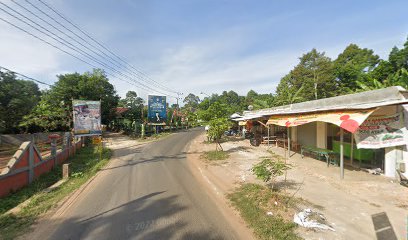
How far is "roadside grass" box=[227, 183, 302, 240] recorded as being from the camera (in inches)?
196

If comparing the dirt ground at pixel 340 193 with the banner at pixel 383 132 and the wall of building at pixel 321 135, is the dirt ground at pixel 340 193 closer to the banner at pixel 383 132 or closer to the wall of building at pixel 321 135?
the banner at pixel 383 132

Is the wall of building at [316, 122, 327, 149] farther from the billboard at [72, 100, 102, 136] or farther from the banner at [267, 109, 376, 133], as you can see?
the billboard at [72, 100, 102, 136]

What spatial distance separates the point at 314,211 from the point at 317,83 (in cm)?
3816

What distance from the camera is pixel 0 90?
22.1 metres

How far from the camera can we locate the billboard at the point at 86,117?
1569 centimetres

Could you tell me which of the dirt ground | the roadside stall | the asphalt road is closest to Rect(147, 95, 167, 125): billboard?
the dirt ground

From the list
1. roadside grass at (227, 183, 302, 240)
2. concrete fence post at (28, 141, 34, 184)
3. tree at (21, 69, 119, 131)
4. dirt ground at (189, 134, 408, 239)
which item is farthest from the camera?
tree at (21, 69, 119, 131)

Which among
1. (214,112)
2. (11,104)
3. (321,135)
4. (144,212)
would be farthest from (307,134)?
(11,104)

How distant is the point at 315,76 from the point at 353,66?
6539 millimetres

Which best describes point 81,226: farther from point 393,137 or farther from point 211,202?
point 393,137

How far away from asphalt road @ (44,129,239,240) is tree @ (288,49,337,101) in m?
34.9

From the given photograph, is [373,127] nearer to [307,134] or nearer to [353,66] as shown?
[307,134]

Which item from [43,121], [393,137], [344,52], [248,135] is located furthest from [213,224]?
[344,52]

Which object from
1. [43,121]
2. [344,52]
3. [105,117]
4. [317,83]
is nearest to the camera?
[43,121]
